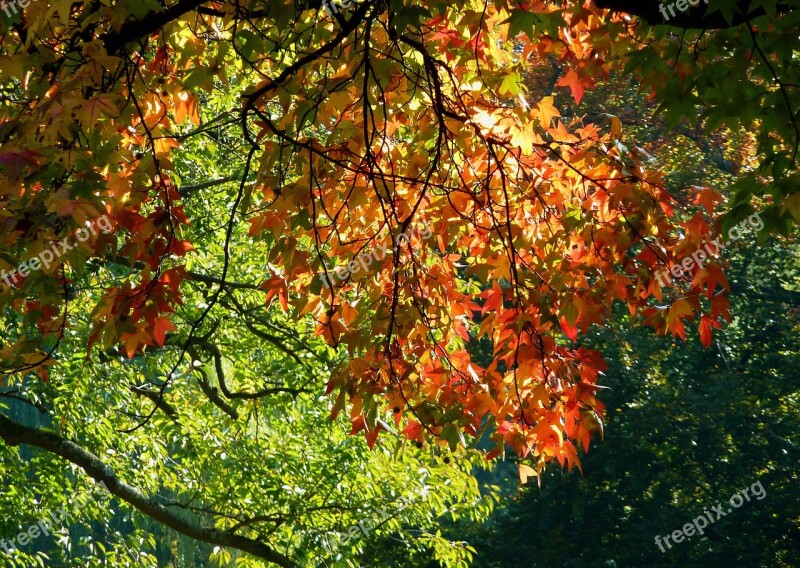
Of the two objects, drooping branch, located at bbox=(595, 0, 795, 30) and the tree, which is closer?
drooping branch, located at bbox=(595, 0, 795, 30)

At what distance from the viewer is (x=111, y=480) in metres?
5.83

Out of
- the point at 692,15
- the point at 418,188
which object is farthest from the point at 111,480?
the point at 692,15

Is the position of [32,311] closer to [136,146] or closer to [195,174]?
[136,146]

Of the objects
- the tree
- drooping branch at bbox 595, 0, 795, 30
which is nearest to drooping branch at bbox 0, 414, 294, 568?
the tree

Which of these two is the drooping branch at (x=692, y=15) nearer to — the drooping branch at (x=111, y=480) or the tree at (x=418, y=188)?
the tree at (x=418, y=188)

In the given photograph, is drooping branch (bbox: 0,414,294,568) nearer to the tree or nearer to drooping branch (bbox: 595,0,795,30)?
the tree

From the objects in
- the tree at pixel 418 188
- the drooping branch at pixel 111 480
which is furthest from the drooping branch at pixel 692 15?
the drooping branch at pixel 111 480

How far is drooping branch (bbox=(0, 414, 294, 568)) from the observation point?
5.73 meters

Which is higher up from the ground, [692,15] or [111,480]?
[111,480]

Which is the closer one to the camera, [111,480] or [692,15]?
[692,15]

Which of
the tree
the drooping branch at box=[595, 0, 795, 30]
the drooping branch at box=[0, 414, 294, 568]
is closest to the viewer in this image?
the drooping branch at box=[595, 0, 795, 30]

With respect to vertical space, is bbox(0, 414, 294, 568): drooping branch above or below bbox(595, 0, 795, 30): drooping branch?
above

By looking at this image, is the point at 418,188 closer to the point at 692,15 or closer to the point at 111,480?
the point at 692,15

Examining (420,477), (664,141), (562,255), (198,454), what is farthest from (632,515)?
(562,255)
